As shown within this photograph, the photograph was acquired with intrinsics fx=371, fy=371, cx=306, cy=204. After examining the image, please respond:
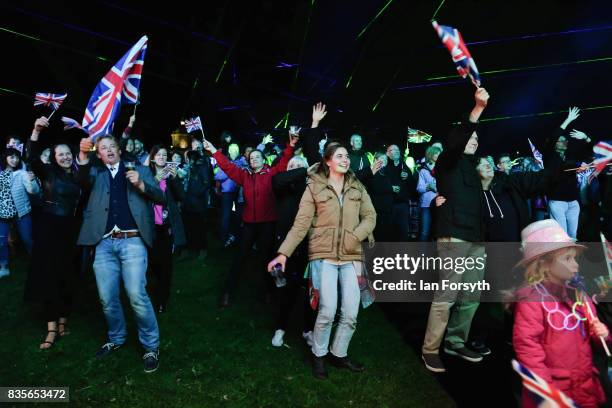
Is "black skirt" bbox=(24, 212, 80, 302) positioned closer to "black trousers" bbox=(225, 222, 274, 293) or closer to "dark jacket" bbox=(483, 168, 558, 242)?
"black trousers" bbox=(225, 222, 274, 293)

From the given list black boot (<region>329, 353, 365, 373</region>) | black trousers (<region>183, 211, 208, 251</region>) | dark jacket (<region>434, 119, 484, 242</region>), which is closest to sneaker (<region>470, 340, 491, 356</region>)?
dark jacket (<region>434, 119, 484, 242</region>)

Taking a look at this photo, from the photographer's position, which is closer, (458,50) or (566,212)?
(458,50)

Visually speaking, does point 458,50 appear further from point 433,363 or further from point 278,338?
point 278,338

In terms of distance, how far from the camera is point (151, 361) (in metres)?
4.01

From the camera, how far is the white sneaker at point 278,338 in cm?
459

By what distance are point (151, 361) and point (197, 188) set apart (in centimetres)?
492

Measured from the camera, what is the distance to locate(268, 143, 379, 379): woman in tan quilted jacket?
3822mm

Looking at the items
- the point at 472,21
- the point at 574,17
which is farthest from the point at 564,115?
the point at 472,21

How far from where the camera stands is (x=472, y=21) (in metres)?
13.0

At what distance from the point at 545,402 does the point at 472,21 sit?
1417cm

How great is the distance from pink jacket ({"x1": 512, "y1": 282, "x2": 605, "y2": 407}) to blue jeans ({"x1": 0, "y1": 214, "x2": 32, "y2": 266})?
8.34 metres

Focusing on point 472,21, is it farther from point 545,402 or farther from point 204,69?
point 545,402

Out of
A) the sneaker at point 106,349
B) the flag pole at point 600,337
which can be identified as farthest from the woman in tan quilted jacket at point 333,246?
the sneaker at point 106,349

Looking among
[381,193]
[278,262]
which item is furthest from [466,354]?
[381,193]
